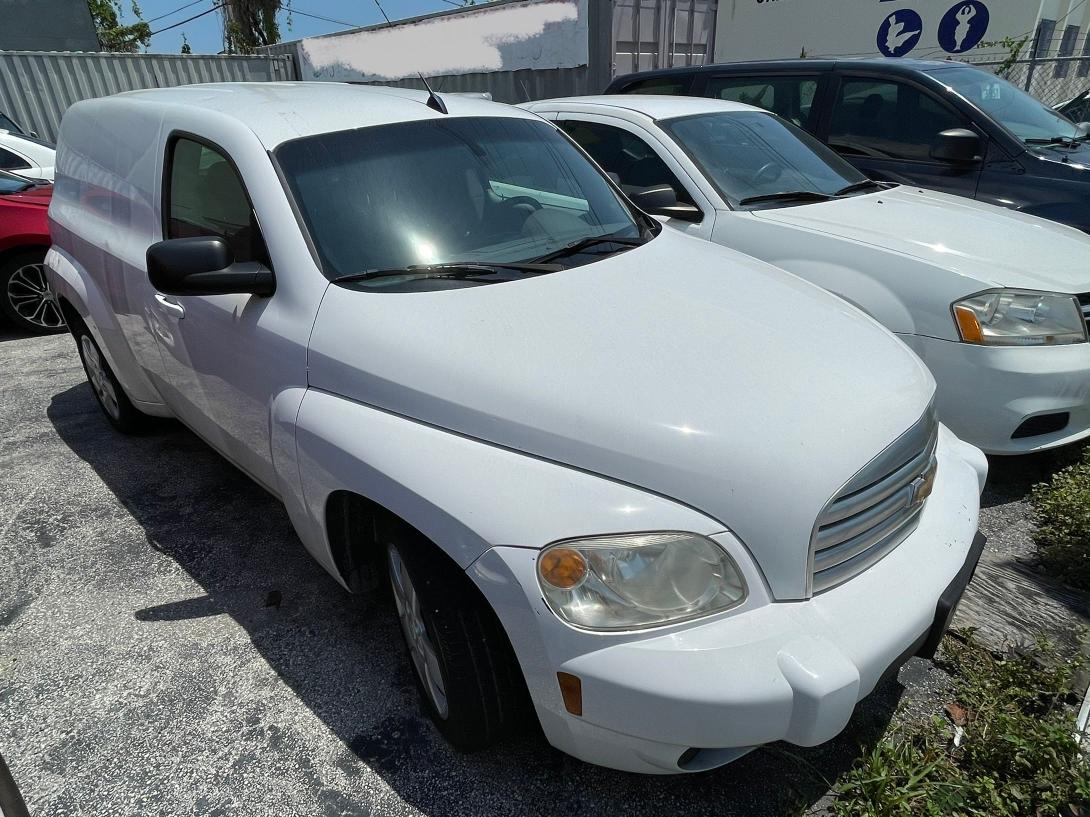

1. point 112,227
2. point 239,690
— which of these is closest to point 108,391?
point 112,227

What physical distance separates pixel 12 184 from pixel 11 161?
2062mm

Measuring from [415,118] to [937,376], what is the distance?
2.40 metres

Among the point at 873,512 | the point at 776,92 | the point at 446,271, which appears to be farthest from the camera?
the point at 776,92

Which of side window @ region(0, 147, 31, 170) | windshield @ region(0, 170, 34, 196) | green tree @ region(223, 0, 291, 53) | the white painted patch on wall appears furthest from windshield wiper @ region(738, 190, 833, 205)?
green tree @ region(223, 0, 291, 53)

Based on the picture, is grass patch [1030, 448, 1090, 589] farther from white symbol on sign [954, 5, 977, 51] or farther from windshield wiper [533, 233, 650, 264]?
white symbol on sign [954, 5, 977, 51]

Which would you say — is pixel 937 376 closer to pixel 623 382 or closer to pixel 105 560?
pixel 623 382

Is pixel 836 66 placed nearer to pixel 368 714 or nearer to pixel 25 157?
pixel 368 714

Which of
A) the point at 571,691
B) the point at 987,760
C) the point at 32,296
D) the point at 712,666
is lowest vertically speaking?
the point at 32,296

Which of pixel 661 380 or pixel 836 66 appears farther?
pixel 836 66

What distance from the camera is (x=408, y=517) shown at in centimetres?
177

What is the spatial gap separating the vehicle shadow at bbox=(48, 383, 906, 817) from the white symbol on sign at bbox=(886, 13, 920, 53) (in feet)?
49.1

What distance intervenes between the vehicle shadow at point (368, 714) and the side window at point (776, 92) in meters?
4.36

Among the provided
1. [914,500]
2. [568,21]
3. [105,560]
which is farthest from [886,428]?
[568,21]

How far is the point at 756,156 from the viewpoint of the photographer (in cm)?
418
